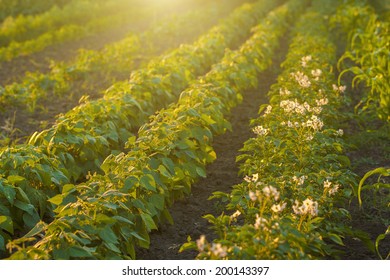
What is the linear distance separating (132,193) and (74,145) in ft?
5.17

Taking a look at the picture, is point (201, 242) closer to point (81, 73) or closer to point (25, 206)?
point (25, 206)

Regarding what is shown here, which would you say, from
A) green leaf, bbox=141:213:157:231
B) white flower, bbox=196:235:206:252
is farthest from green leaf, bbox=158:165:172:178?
white flower, bbox=196:235:206:252

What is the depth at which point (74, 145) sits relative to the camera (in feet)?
18.3

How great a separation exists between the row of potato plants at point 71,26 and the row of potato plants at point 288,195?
9096 millimetres

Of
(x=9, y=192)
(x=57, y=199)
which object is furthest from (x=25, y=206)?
(x=57, y=199)

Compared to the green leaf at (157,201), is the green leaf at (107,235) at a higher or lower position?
higher

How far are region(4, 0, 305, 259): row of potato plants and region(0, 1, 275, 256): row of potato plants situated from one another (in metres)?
0.24

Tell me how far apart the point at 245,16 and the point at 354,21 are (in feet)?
17.6

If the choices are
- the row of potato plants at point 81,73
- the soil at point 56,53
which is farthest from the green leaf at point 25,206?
the soil at point 56,53

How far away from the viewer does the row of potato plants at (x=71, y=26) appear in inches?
560

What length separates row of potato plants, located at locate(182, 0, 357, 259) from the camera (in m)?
3.16

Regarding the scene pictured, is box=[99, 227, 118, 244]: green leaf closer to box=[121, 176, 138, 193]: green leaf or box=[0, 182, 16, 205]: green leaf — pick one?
box=[121, 176, 138, 193]: green leaf

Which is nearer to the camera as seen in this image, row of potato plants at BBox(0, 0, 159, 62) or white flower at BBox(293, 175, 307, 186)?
white flower at BBox(293, 175, 307, 186)

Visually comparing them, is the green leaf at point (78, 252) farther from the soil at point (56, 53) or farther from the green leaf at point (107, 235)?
the soil at point (56, 53)
